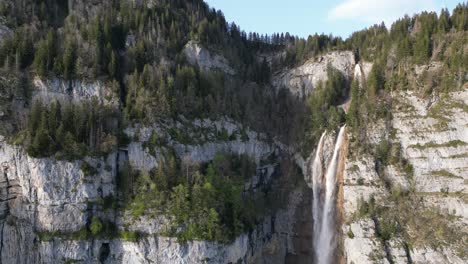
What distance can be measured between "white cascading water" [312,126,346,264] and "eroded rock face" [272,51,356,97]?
1824cm

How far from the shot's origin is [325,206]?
6850 centimetres

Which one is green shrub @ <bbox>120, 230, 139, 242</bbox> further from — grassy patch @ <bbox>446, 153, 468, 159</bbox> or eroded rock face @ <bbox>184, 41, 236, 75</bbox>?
grassy patch @ <bbox>446, 153, 468, 159</bbox>

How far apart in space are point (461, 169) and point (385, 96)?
19022 millimetres

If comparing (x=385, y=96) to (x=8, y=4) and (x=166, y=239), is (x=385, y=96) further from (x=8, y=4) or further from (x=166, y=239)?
(x=8, y=4)

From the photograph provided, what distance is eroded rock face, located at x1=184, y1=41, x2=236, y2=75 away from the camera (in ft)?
266

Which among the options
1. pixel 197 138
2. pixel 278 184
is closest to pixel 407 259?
pixel 278 184

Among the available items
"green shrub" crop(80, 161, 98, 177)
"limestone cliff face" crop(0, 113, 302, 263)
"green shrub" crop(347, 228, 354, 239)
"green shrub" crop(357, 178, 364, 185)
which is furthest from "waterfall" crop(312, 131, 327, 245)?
"green shrub" crop(80, 161, 98, 177)

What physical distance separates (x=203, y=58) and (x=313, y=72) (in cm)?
2588

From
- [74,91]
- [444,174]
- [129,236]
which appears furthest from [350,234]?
[74,91]

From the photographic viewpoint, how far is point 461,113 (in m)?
64.9

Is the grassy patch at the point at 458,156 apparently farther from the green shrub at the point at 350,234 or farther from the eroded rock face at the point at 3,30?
the eroded rock face at the point at 3,30

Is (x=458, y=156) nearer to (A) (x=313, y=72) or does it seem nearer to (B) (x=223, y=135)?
(A) (x=313, y=72)

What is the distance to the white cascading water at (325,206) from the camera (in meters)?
65.3

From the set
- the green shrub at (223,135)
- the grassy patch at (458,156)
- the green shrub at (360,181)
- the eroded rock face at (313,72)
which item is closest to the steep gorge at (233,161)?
the grassy patch at (458,156)
